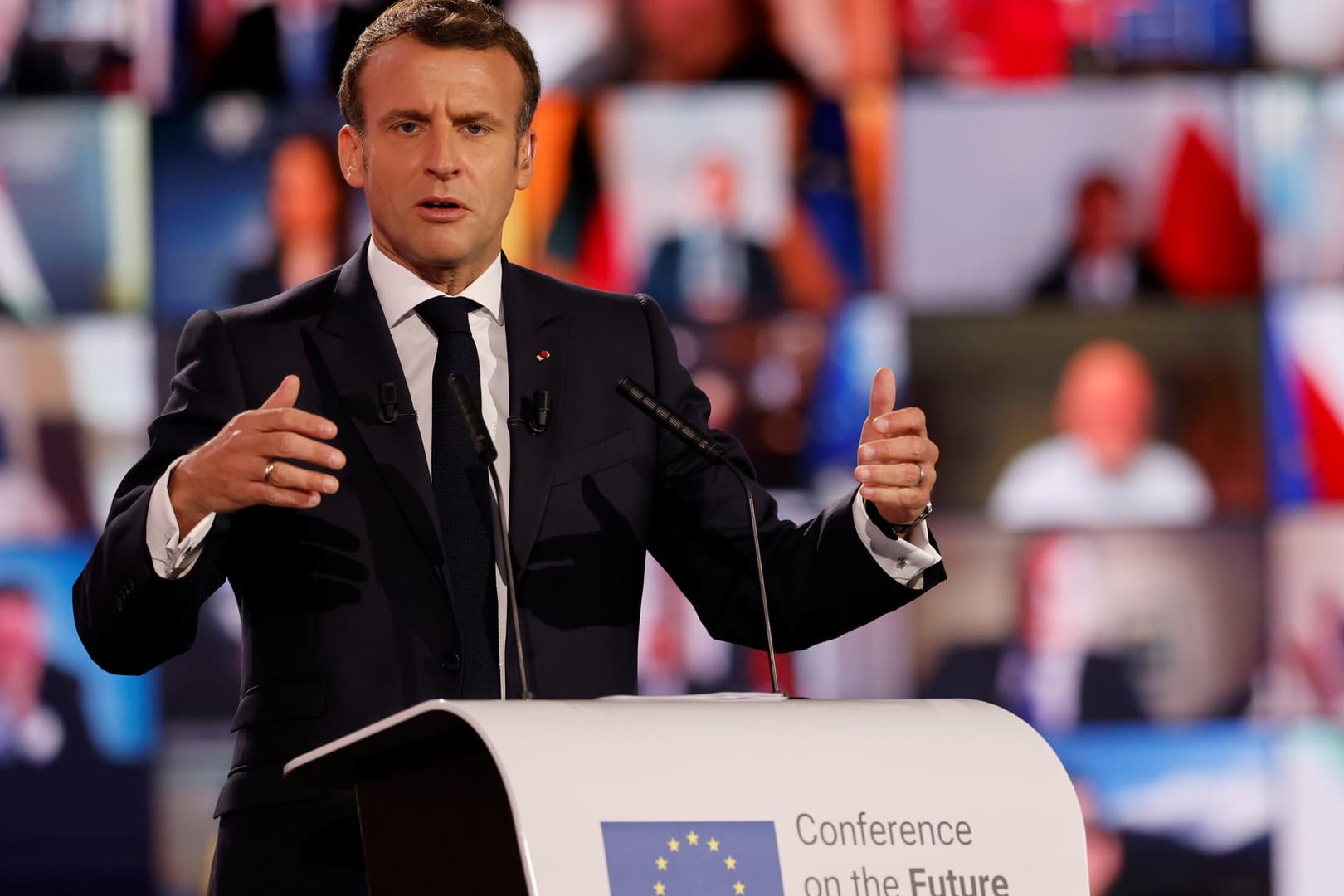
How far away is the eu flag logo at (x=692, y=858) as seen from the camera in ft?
4.71

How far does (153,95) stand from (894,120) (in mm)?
1850

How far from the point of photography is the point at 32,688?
4.29 metres

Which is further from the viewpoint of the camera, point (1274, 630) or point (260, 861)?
point (1274, 630)

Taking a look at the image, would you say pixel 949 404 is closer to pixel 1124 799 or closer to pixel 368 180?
pixel 1124 799

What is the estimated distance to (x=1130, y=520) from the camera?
434 centimetres

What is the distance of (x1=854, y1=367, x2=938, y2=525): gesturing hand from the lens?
71.5 inches

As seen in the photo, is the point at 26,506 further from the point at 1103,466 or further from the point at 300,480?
the point at 300,480

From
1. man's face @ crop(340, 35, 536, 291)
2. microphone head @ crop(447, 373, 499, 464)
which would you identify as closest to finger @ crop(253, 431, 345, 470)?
microphone head @ crop(447, 373, 499, 464)

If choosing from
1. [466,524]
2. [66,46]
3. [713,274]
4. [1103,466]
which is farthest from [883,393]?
[66,46]

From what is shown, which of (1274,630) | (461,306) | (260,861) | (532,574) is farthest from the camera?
(1274,630)

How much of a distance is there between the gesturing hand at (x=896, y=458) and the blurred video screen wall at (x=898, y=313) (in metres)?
2.46

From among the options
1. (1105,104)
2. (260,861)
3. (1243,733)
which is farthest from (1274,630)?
(260,861)

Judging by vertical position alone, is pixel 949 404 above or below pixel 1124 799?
above

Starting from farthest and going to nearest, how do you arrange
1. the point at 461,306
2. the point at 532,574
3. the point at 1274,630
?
the point at 1274,630
the point at 461,306
the point at 532,574
